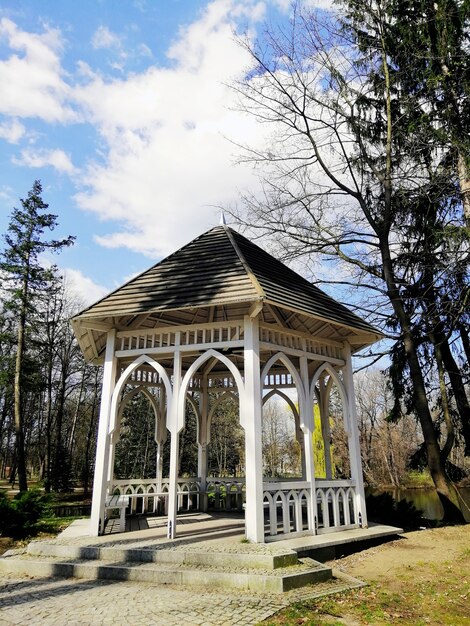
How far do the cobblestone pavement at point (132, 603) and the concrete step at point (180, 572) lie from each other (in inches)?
4.8

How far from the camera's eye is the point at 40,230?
1966cm

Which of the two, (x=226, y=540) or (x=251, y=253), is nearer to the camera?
(x=226, y=540)

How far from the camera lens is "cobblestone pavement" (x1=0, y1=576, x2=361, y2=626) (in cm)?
376

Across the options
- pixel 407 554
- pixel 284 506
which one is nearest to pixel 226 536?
pixel 284 506

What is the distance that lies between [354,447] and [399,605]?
141 inches

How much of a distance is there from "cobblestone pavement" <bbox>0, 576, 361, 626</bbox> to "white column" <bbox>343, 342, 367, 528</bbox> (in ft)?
8.86

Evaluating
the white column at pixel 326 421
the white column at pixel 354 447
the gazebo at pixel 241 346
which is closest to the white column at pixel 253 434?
the gazebo at pixel 241 346

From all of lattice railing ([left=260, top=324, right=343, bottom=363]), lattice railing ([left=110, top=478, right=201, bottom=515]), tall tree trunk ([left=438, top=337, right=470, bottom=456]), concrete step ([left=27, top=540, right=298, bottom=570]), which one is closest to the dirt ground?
concrete step ([left=27, top=540, right=298, bottom=570])

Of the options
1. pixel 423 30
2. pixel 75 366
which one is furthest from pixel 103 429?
pixel 75 366

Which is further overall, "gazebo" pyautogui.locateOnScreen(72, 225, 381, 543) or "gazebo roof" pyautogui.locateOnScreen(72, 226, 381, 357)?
"gazebo roof" pyautogui.locateOnScreen(72, 226, 381, 357)

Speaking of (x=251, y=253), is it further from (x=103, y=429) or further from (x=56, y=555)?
(x=56, y=555)

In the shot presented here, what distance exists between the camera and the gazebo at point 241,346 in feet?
21.4

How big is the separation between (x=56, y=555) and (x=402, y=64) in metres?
13.6

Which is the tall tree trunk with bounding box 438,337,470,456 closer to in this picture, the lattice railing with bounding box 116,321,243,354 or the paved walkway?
the lattice railing with bounding box 116,321,243,354
